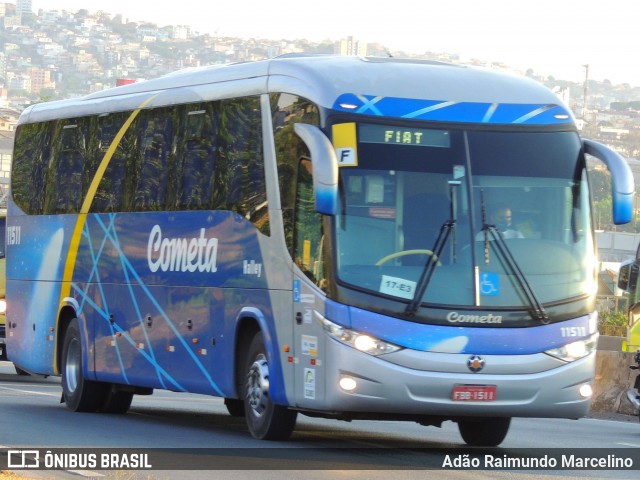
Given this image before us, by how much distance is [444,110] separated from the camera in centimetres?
1492

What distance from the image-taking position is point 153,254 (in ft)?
61.3

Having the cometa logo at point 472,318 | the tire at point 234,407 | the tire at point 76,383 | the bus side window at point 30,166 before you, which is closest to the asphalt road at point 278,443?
the tire at point 234,407

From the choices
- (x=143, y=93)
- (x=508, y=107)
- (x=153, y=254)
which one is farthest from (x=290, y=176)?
(x=143, y=93)

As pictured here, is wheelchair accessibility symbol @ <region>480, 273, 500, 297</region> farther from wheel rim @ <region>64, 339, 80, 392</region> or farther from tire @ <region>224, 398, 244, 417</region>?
wheel rim @ <region>64, 339, 80, 392</region>

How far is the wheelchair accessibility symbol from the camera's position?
14.3m

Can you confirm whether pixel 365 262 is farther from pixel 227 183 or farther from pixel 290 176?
pixel 227 183

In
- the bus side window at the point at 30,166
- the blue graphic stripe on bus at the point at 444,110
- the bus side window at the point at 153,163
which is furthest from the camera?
the bus side window at the point at 30,166

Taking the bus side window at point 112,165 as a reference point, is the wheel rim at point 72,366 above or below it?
below

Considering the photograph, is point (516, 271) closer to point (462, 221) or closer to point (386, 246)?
point (462, 221)

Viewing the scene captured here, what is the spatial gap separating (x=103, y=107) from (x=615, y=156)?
782 centimetres

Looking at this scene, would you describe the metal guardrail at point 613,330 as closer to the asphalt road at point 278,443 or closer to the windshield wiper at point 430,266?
the asphalt road at point 278,443

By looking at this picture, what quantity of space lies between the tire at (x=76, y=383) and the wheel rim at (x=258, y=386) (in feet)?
17.3

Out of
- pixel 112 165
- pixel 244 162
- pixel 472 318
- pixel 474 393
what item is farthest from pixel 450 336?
pixel 112 165

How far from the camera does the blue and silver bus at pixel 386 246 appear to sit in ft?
46.3
